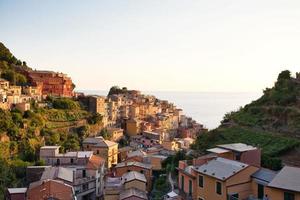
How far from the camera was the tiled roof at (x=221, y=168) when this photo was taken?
14775 millimetres

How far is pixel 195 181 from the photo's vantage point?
653 inches

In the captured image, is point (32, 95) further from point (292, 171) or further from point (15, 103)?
point (292, 171)

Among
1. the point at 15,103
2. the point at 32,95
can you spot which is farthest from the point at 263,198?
the point at 32,95

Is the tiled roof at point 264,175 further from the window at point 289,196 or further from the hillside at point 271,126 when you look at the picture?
the hillside at point 271,126

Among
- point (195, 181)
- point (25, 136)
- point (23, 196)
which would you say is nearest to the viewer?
point (195, 181)

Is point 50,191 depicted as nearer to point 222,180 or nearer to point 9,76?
point 222,180

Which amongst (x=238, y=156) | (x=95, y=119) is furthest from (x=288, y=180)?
(x=95, y=119)

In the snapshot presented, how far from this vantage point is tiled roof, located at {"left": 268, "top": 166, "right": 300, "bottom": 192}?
1284 cm

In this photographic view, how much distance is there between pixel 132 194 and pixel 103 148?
49.8 ft

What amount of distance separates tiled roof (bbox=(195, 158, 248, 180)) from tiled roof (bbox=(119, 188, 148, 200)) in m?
6.52

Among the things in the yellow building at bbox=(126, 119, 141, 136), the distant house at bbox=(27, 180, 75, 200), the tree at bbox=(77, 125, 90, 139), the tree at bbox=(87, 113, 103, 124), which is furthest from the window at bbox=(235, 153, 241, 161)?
the yellow building at bbox=(126, 119, 141, 136)

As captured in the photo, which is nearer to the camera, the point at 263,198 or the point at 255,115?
the point at 263,198

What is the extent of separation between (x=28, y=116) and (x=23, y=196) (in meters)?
17.9

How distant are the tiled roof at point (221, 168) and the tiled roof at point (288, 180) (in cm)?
169
